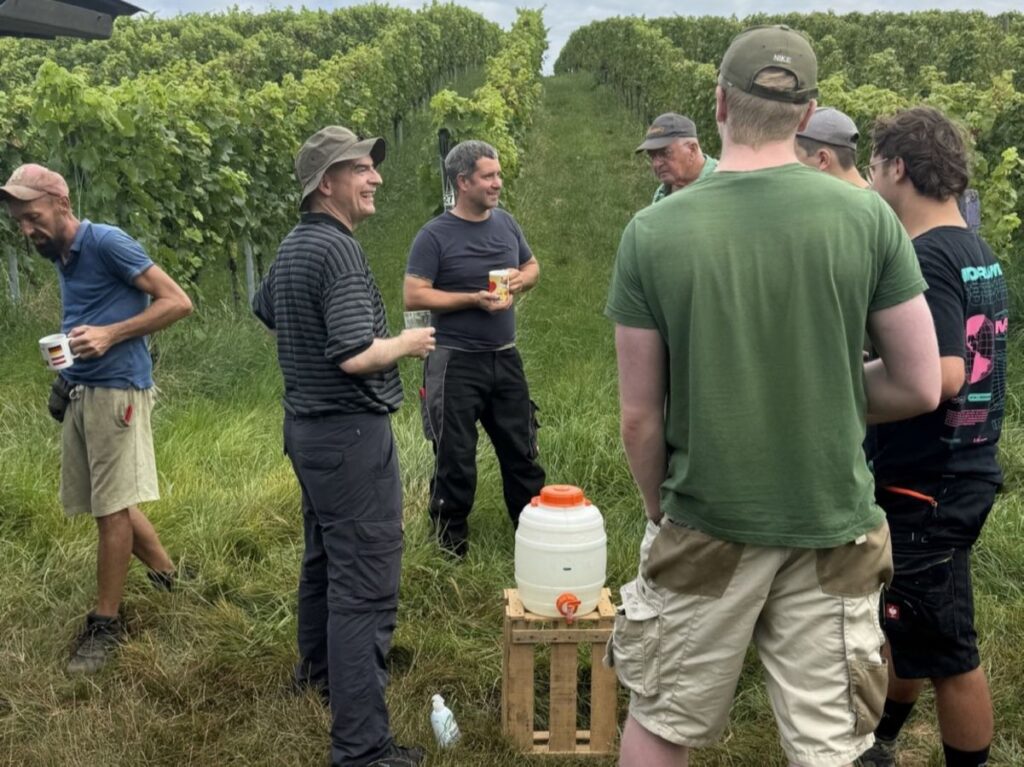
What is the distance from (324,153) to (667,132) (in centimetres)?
232

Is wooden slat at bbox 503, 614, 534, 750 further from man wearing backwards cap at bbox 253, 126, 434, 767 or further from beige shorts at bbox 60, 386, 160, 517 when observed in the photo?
beige shorts at bbox 60, 386, 160, 517

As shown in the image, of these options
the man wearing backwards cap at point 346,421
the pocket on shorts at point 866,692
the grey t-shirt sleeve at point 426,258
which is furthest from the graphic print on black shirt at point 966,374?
the grey t-shirt sleeve at point 426,258

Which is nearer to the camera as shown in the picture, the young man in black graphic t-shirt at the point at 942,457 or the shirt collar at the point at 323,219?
the young man in black graphic t-shirt at the point at 942,457

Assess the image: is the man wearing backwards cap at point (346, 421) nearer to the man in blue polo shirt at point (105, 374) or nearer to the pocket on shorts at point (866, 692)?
the man in blue polo shirt at point (105, 374)

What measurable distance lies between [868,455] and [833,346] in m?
0.82

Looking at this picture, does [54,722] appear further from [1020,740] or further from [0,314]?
[0,314]

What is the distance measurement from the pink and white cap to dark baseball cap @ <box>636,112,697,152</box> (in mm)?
2570

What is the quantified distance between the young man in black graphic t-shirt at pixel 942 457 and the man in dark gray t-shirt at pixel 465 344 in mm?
2023

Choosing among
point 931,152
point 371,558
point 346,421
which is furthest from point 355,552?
point 931,152

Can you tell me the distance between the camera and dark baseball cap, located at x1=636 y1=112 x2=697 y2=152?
4.79m

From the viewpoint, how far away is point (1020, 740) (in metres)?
3.07

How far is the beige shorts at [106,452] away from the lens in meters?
3.73

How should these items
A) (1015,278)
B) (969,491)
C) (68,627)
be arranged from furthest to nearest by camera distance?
(1015,278) < (68,627) < (969,491)

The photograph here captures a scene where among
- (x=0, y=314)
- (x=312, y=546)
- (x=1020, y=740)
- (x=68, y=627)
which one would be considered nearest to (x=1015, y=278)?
(x=1020, y=740)
